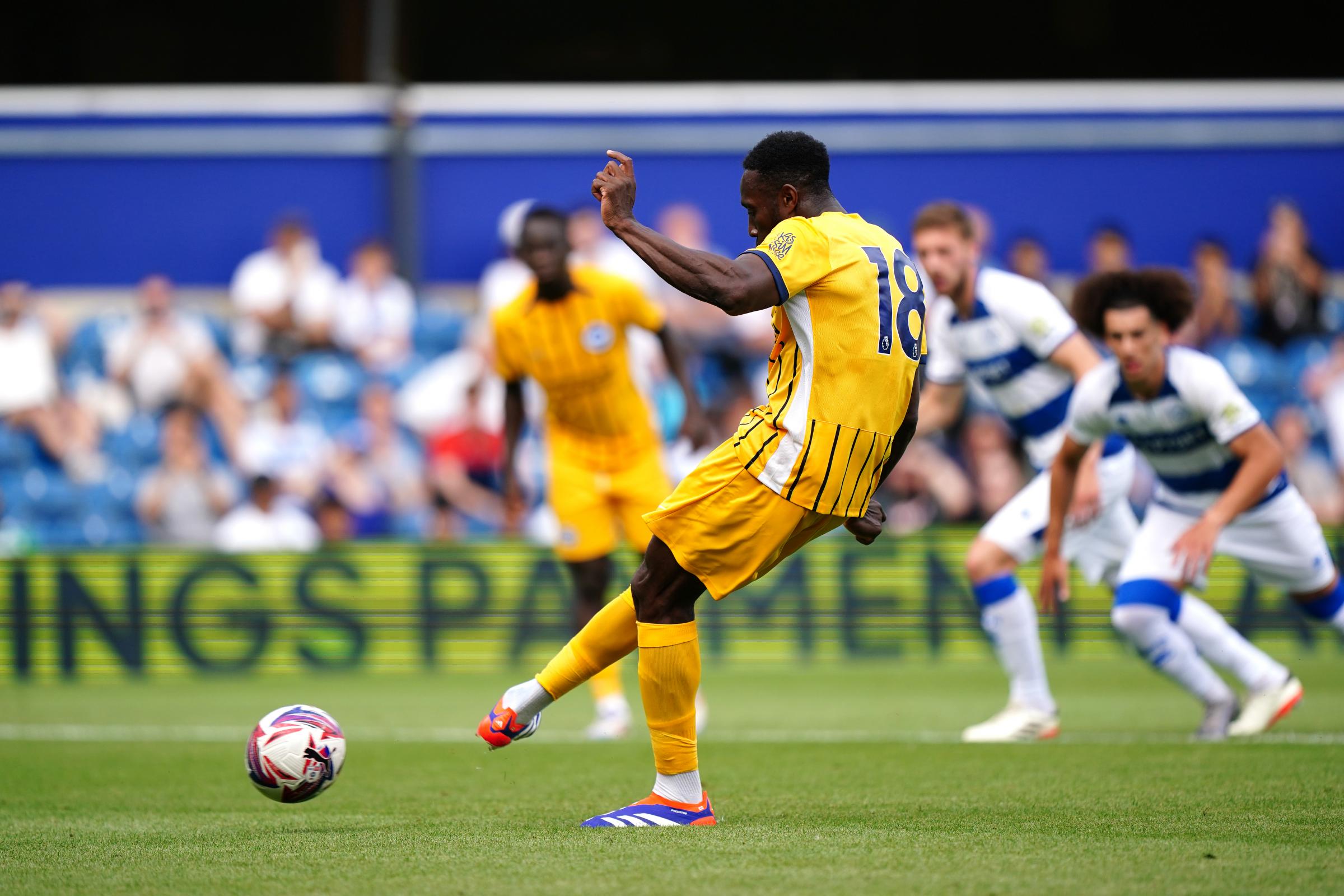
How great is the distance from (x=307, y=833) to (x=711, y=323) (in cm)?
1041

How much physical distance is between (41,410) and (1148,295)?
10.8m

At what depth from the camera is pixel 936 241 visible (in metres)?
8.58

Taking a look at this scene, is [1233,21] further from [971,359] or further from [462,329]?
[971,359]

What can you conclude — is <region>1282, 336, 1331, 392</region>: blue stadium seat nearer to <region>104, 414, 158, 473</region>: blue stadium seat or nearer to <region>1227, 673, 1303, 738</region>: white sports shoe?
<region>1227, 673, 1303, 738</region>: white sports shoe

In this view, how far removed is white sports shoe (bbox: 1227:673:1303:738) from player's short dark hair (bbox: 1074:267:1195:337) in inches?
74.4

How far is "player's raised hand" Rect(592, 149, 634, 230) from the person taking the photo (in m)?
5.17

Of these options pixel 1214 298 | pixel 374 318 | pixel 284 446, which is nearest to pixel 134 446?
pixel 284 446

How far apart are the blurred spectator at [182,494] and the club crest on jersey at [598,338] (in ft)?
21.0

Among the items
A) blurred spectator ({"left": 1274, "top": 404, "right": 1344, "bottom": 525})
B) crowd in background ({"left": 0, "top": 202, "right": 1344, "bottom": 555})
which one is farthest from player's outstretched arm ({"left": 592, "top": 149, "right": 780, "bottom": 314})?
blurred spectator ({"left": 1274, "top": 404, "right": 1344, "bottom": 525})

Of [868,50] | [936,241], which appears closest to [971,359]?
[936,241]

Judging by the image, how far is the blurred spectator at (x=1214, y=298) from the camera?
50.0 feet

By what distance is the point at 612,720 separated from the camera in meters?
8.97

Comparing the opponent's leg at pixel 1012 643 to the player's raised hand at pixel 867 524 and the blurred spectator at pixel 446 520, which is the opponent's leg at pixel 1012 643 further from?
the blurred spectator at pixel 446 520

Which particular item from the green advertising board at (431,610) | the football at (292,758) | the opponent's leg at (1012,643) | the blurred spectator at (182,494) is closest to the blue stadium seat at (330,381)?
the blurred spectator at (182,494)
